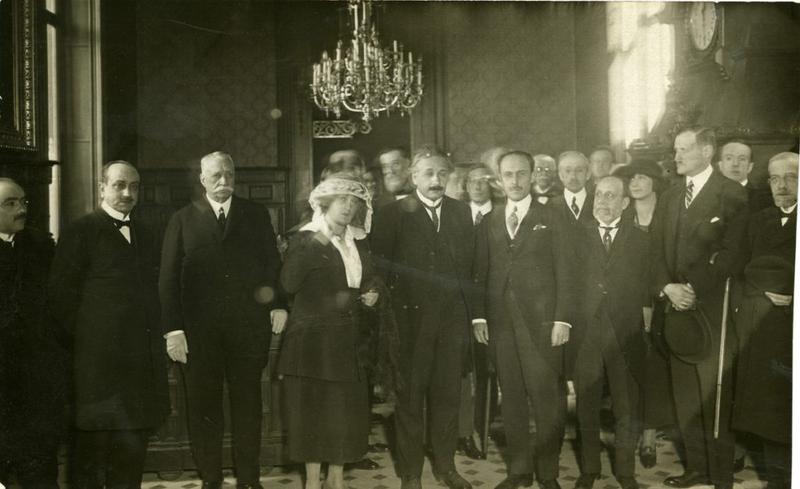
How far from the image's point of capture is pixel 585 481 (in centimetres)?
311

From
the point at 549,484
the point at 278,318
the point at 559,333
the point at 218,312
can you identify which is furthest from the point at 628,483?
the point at 218,312

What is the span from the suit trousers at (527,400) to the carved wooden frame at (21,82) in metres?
2.18

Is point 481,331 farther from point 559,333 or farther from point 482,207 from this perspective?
point 482,207

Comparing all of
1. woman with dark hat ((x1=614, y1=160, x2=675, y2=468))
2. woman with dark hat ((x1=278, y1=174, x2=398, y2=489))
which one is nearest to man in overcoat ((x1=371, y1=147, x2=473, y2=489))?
woman with dark hat ((x1=278, y1=174, x2=398, y2=489))

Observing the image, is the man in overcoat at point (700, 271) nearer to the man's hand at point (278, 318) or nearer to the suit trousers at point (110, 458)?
the man's hand at point (278, 318)

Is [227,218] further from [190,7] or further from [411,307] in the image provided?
[190,7]

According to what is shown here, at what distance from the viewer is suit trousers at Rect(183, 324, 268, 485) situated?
304cm

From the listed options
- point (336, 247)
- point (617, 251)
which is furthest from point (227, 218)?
point (617, 251)

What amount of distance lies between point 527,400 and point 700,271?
3.10 feet

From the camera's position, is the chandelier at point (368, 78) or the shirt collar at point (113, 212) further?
the chandelier at point (368, 78)

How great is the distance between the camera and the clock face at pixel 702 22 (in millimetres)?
3109

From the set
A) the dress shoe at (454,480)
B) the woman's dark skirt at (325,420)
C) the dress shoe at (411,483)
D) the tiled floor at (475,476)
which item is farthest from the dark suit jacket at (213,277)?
the dress shoe at (454,480)

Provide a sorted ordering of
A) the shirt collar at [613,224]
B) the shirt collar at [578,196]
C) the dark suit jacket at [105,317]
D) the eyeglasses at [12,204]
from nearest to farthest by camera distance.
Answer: the eyeglasses at [12,204] → the dark suit jacket at [105,317] → the shirt collar at [613,224] → the shirt collar at [578,196]

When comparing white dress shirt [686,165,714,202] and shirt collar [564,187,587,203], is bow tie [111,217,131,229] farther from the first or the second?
white dress shirt [686,165,714,202]
